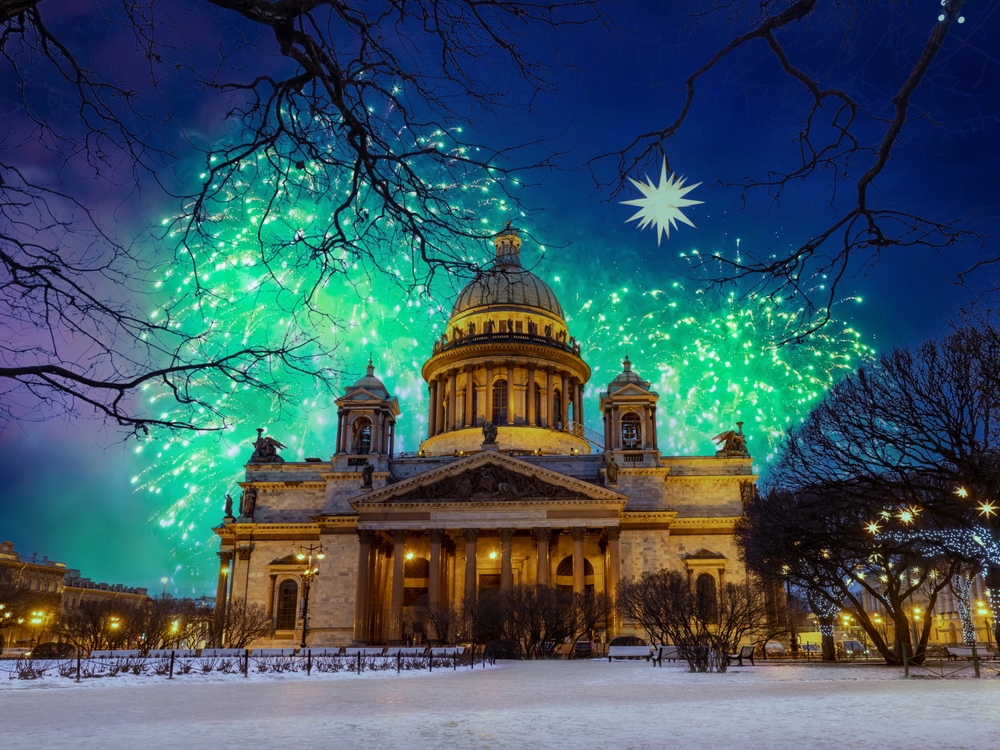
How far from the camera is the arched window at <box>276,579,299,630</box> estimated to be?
56.5m

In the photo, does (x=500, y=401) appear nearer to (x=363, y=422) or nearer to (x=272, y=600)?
(x=363, y=422)

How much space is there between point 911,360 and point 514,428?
40.7m

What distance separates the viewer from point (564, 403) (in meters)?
70.2

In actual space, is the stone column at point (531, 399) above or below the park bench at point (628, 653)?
above

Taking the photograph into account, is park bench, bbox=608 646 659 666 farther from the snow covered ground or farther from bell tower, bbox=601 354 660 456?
bell tower, bbox=601 354 660 456

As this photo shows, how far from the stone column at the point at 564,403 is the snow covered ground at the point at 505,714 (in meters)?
49.8

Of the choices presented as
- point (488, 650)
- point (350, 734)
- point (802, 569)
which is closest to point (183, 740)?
point (350, 734)

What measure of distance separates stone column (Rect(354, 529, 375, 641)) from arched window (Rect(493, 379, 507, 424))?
16962mm

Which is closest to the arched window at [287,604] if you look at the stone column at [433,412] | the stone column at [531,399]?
the stone column at [433,412]

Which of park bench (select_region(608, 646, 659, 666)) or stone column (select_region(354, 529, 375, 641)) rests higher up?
stone column (select_region(354, 529, 375, 641))

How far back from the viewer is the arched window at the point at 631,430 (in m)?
59.3

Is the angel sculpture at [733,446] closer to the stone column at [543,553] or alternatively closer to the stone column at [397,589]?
the stone column at [543,553]

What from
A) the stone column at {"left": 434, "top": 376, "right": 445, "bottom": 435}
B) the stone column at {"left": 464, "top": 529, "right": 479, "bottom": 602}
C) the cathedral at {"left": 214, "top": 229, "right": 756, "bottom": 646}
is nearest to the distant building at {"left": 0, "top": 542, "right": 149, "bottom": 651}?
the cathedral at {"left": 214, "top": 229, "right": 756, "bottom": 646}

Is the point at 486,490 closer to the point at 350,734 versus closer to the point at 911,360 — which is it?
the point at 911,360
